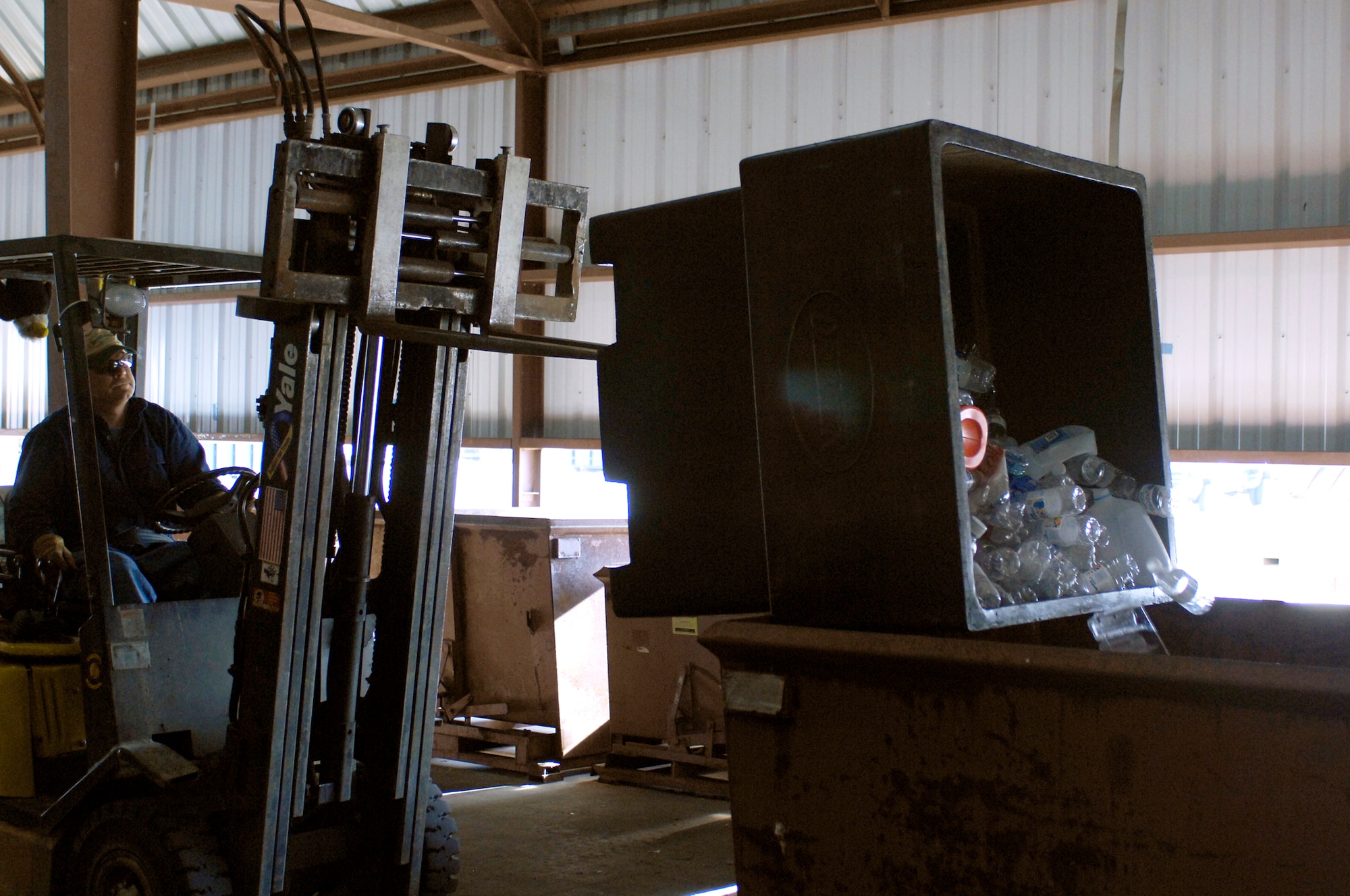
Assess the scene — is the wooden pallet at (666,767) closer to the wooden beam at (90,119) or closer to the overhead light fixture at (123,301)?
the overhead light fixture at (123,301)

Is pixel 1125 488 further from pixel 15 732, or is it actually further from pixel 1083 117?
pixel 1083 117

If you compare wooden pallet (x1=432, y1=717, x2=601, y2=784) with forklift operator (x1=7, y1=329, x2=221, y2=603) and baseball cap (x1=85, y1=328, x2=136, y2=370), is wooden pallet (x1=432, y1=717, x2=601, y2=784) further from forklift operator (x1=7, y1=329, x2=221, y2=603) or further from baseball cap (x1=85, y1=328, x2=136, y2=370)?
Answer: baseball cap (x1=85, y1=328, x2=136, y2=370)

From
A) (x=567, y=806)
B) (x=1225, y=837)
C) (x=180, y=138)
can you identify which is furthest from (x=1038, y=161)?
(x=180, y=138)

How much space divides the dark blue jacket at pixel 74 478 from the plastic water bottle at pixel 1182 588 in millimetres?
2992

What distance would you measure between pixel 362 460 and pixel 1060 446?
1906 mm

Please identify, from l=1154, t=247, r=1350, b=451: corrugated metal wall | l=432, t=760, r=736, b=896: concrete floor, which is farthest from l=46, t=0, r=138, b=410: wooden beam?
l=1154, t=247, r=1350, b=451: corrugated metal wall

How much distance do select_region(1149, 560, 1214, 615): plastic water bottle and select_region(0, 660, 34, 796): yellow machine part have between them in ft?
10.6

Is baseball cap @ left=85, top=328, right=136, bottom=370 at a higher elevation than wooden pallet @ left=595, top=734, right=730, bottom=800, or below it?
higher

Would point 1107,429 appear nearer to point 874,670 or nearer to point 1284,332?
point 874,670

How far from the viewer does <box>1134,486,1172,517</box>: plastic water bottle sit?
7.76 ft

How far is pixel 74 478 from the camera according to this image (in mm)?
3770

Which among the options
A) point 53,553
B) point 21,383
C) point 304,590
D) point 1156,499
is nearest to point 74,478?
point 53,553

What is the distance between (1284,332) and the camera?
23.2 feet

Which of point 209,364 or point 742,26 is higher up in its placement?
point 742,26
